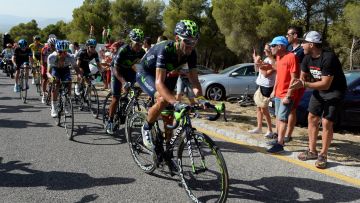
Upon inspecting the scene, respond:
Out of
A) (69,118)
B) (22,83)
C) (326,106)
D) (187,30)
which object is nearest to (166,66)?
(187,30)

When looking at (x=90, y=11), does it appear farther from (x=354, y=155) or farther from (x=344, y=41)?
(x=354, y=155)

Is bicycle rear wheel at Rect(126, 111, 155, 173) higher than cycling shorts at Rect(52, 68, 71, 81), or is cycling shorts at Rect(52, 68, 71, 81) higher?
cycling shorts at Rect(52, 68, 71, 81)

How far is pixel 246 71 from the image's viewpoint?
11328mm

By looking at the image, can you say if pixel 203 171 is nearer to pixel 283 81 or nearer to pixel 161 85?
pixel 161 85

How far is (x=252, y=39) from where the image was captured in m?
25.1

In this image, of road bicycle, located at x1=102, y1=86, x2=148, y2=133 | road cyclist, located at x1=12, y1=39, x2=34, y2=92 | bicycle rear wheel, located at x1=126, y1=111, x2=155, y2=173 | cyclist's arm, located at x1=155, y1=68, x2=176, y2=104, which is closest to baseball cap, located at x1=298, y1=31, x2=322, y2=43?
cyclist's arm, located at x1=155, y1=68, x2=176, y2=104

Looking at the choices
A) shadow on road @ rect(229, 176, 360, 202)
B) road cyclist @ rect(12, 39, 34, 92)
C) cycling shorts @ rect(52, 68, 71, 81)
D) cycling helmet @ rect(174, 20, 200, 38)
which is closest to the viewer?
cycling helmet @ rect(174, 20, 200, 38)

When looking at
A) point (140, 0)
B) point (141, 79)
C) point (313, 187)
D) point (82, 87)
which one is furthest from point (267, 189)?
point (140, 0)

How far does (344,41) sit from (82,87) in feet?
90.3

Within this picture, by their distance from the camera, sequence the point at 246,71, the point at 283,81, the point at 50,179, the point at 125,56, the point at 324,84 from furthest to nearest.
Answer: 1. the point at 246,71
2. the point at 125,56
3. the point at 283,81
4. the point at 324,84
5. the point at 50,179

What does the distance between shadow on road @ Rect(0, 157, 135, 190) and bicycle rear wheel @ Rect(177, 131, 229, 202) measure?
927 millimetres

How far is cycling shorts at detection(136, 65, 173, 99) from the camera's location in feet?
11.4

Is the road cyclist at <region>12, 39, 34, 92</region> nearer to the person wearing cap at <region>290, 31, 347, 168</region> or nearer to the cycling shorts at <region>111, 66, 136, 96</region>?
the cycling shorts at <region>111, 66, 136, 96</region>

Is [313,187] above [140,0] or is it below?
below
